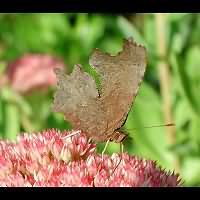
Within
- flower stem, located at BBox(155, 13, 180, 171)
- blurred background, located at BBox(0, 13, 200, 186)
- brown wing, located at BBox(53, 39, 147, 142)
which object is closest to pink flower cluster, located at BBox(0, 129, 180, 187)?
brown wing, located at BBox(53, 39, 147, 142)

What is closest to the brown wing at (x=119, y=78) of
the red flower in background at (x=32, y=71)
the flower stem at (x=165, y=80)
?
the flower stem at (x=165, y=80)

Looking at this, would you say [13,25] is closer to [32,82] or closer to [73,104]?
[32,82]
